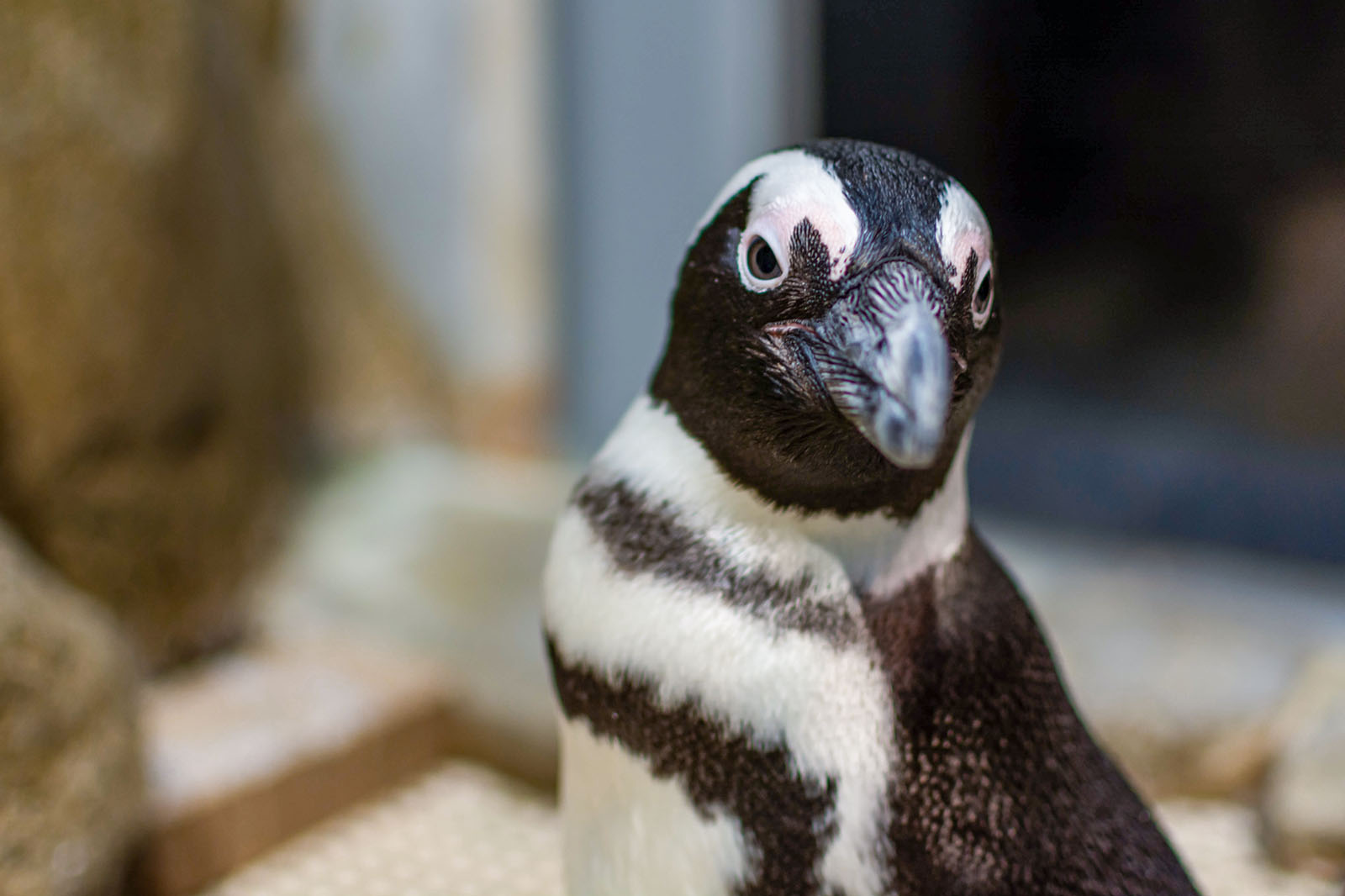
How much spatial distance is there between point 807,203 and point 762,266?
41 mm

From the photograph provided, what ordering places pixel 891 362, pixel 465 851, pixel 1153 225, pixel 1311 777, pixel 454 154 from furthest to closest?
pixel 454 154, pixel 1153 225, pixel 465 851, pixel 1311 777, pixel 891 362

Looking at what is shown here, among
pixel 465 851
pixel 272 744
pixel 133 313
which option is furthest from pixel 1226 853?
pixel 133 313

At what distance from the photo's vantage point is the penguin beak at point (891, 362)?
52cm

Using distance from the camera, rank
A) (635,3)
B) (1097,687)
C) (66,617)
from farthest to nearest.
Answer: (635,3) → (1097,687) → (66,617)

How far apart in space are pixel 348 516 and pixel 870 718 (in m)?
1.72

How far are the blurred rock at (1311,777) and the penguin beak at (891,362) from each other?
921 mm

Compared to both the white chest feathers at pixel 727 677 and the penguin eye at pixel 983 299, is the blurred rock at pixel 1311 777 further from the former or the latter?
the penguin eye at pixel 983 299

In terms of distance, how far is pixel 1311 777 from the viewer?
1250mm

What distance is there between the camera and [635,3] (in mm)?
2178

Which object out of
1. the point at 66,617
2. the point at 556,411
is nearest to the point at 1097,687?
the point at 66,617

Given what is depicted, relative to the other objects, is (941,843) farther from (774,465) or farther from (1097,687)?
(1097,687)

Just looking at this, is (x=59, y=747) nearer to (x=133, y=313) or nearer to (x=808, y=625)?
(x=133, y=313)

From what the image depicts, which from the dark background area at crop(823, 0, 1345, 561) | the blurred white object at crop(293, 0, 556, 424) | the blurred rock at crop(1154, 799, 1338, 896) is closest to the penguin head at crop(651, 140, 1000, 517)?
the blurred rock at crop(1154, 799, 1338, 896)

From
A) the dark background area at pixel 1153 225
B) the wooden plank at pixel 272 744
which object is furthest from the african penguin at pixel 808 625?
the dark background area at pixel 1153 225
